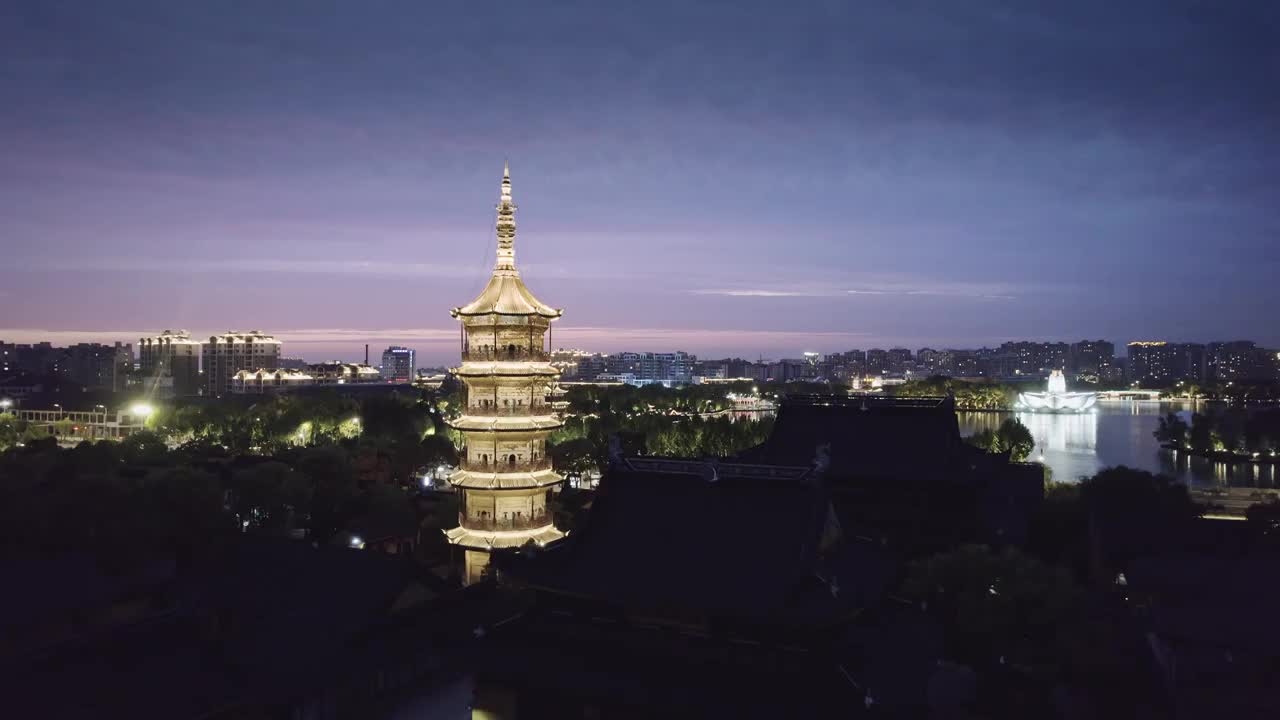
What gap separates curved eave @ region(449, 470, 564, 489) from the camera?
1094 inches

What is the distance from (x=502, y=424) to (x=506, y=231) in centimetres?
655

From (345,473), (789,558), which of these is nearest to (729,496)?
(789,558)

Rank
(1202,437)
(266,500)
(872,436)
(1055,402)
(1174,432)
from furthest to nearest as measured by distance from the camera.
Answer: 1. (1055,402)
2. (1174,432)
3. (1202,437)
4. (266,500)
5. (872,436)

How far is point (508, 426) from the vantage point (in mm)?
27766

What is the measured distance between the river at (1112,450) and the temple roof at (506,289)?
43.9 metres

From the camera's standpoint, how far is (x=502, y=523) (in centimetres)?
2803

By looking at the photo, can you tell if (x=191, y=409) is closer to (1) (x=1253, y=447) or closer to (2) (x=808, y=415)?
(2) (x=808, y=415)

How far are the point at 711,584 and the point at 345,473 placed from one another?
36.3 m

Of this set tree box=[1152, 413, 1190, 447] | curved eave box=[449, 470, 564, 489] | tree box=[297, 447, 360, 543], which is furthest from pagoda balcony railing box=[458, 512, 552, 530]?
tree box=[1152, 413, 1190, 447]

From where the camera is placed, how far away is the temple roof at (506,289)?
2817cm

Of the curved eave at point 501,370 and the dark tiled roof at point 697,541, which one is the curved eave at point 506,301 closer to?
the curved eave at point 501,370

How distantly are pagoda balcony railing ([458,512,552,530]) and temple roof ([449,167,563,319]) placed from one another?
667 cm

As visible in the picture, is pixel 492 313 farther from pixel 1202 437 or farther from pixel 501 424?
pixel 1202 437

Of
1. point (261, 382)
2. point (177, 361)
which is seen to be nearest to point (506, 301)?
point (261, 382)
